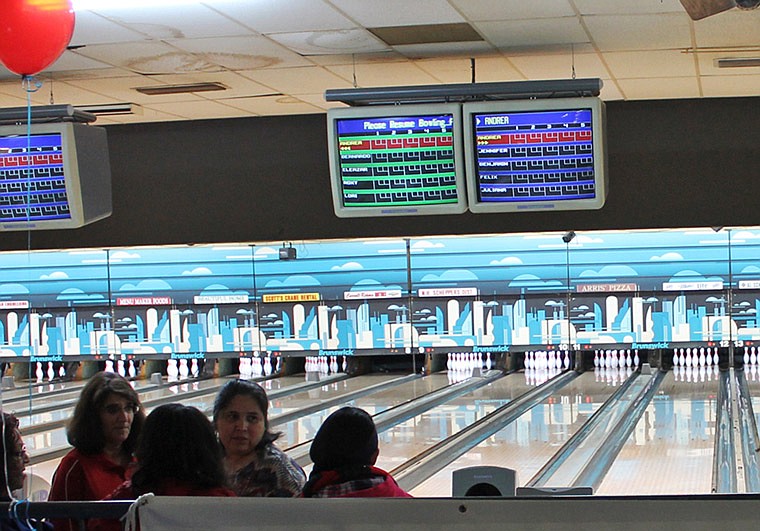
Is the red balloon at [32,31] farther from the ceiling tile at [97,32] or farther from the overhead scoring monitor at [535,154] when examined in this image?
the overhead scoring monitor at [535,154]

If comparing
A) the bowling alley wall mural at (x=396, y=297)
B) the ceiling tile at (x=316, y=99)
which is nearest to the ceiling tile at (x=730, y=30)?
the ceiling tile at (x=316, y=99)

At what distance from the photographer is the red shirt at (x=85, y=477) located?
9.59 ft

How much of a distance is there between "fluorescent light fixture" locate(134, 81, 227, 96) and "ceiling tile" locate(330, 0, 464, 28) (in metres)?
1.11

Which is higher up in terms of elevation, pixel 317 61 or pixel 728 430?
A: pixel 317 61

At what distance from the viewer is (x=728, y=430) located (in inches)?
251

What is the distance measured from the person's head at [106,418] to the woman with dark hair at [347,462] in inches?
25.0

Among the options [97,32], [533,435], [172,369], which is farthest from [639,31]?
[172,369]

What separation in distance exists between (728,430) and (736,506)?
5.10 metres

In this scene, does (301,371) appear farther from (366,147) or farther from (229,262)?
(366,147)

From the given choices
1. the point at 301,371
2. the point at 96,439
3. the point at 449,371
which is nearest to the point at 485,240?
the point at 449,371

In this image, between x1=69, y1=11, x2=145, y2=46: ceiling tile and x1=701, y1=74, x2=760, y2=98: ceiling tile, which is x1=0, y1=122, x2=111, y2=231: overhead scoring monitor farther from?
x1=701, y1=74, x2=760, y2=98: ceiling tile

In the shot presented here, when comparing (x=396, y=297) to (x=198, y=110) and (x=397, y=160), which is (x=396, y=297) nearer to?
(x=198, y=110)

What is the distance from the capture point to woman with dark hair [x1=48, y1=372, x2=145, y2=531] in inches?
116

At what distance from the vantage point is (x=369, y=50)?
3861 mm
